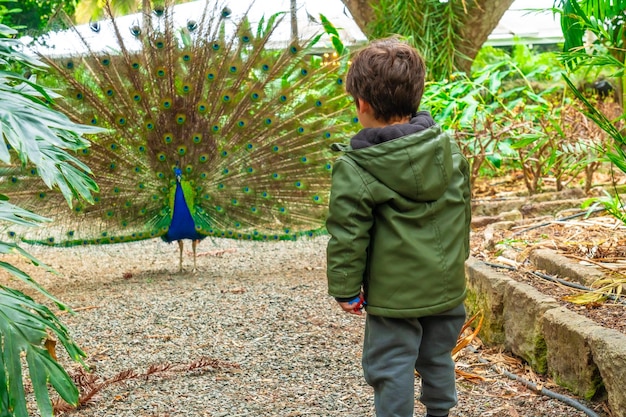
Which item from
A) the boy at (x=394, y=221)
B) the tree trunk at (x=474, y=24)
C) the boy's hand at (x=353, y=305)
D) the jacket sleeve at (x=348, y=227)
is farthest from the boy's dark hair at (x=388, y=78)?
the tree trunk at (x=474, y=24)

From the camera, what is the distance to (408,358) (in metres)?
2.35

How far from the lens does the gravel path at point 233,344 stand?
3062 millimetres

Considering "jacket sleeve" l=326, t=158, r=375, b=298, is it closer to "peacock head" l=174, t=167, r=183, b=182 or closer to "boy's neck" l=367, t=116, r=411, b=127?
"boy's neck" l=367, t=116, r=411, b=127

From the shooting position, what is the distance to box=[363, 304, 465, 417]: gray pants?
7.64 ft

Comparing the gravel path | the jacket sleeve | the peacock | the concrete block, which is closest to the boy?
the jacket sleeve

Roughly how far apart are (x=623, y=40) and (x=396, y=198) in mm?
2781

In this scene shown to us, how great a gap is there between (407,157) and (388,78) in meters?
0.24

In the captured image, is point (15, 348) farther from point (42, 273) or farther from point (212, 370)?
point (42, 273)

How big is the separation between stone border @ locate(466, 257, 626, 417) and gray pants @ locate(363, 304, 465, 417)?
53 cm

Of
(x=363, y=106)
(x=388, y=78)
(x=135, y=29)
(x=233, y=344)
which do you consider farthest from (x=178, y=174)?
(x=388, y=78)

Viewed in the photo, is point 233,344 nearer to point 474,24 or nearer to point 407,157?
point 407,157

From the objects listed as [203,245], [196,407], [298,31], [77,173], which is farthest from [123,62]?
[77,173]

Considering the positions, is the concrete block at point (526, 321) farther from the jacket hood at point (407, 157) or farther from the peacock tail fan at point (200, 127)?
the peacock tail fan at point (200, 127)

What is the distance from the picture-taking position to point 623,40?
4.40m
